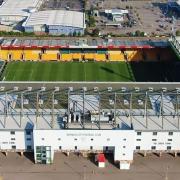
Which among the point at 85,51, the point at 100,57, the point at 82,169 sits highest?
the point at 85,51

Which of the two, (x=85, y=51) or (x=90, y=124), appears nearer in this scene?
(x=90, y=124)

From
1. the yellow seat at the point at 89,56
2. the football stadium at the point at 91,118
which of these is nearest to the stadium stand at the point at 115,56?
the yellow seat at the point at 89,56

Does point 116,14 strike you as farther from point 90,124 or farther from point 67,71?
point 90,124

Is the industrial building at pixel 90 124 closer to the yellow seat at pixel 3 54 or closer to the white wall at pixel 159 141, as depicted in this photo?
the white wall at pixel 159 141

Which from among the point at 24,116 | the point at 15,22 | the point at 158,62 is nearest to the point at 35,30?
the point at 15,22

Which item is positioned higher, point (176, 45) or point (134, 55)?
point (176, 45)

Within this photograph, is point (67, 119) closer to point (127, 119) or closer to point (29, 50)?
point (127, 119)

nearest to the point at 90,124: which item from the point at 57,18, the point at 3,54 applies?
the point at 3,54
